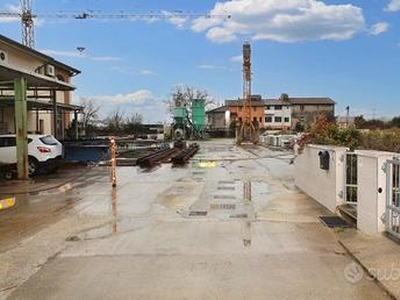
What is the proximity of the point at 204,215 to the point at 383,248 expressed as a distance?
4331 mm

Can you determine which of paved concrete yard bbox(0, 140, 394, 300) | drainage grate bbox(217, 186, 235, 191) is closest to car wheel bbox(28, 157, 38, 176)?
paved concrete yard bbox(0, 140, 394, 300)

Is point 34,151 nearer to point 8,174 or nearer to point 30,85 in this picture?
point 8,174

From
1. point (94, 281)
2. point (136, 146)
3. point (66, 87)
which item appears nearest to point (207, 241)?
point (94, 281)

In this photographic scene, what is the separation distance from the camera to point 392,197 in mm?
7793

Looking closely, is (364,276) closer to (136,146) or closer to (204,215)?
(204,215)

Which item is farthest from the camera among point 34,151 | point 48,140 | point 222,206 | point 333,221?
point 48,140

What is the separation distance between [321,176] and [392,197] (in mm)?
4372

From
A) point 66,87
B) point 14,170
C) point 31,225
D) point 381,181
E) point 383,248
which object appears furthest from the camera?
point 66,87

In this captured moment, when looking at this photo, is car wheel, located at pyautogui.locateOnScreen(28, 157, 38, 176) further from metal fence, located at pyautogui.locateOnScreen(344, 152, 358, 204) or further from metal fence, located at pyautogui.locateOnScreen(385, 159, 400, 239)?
metal fence, located at pyautogui.locateOnScreen(385, 159, 400, 239)

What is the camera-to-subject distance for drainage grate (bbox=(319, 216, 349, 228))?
9.36m

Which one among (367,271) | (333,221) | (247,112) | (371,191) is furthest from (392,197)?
(247,112)

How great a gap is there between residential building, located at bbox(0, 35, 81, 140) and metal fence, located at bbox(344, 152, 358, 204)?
1236 cm

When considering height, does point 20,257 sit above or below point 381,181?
below

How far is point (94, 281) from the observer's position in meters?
6.20
